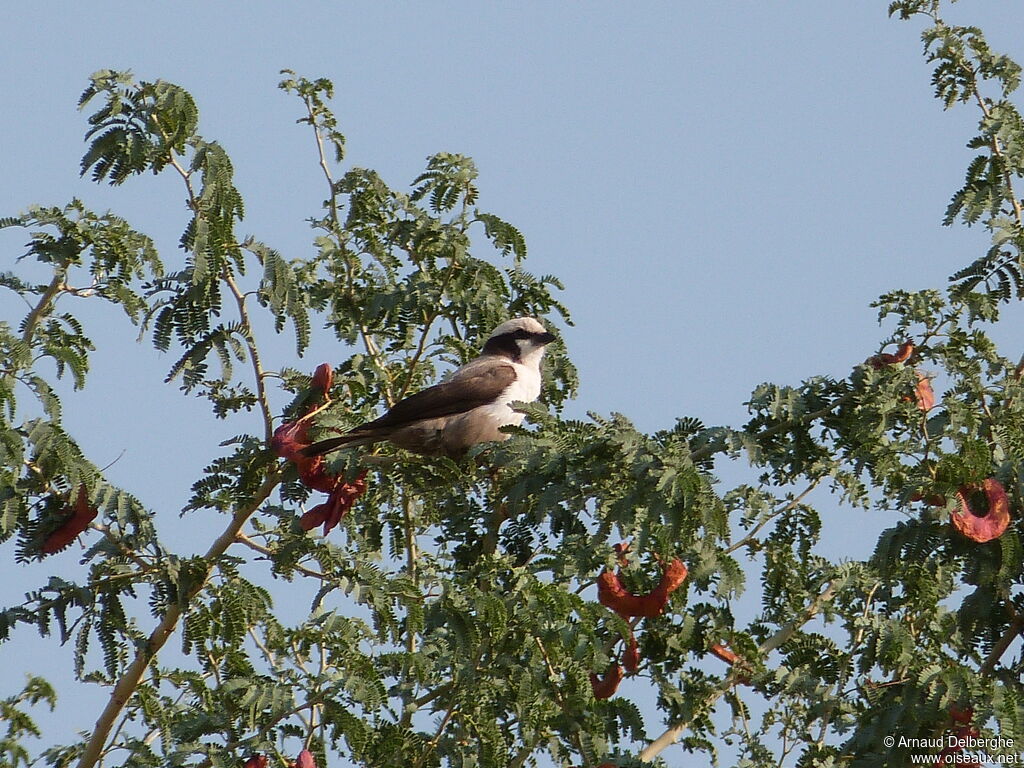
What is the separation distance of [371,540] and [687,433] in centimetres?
241

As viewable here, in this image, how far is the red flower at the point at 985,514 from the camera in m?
5.60

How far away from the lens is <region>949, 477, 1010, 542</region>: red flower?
18.4 feet

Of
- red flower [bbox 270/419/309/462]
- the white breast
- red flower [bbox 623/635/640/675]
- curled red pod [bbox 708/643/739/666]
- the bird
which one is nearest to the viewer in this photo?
red flower [bbox 623/635/640/675]

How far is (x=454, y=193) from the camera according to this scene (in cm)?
814

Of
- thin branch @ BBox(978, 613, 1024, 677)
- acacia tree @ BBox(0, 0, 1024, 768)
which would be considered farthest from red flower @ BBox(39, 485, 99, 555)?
thin branch @ BBox(978, 613, 1024, 677)

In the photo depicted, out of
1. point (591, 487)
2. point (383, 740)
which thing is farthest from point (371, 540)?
point (591, 487)

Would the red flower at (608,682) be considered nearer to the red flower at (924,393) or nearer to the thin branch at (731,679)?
the thin branch at (731,679)

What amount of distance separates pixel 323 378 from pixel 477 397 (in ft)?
6.19

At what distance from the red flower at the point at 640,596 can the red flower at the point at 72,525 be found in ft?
7.28

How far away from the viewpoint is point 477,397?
9.36 meters

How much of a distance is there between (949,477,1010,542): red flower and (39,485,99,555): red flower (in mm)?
3598

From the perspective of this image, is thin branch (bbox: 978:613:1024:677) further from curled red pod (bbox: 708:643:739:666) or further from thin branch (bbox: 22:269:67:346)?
thin branch (bbox: 22:269:67:346)

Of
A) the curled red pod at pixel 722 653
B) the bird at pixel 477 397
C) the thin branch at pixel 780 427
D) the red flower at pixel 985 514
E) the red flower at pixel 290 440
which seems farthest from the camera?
the bird at pixel 477 397

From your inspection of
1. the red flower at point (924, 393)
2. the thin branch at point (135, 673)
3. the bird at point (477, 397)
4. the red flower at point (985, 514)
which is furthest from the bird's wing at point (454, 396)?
the red flower at point (985, 514)
